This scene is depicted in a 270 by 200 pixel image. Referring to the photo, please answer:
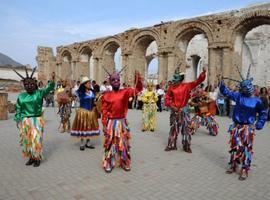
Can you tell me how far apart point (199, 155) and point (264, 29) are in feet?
73.3

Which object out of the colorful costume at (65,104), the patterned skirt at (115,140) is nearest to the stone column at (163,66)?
the colorful costume at (65,104)

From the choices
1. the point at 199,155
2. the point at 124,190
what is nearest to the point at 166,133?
the point at 199,155

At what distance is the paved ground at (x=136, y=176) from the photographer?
3.73 meters

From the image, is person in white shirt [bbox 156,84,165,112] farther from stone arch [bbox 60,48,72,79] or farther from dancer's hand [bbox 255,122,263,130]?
stone arch [bbox 60,48,72,79]

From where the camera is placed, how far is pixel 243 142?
4477 millimetres

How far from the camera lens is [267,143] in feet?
23.7

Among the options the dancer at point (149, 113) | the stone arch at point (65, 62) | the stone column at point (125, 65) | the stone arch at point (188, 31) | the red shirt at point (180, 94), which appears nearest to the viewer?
the red shirt at point (180, 94)

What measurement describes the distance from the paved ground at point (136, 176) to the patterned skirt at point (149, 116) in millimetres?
1872

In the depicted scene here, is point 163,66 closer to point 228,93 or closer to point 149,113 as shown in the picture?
point 149,113

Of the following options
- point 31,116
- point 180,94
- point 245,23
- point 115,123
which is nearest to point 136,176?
point 115,123

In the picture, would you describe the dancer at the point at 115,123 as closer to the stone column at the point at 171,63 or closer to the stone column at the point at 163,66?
the stone column at the point at 171,63

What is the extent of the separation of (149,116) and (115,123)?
414cm

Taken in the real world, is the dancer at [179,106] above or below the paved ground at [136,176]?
above

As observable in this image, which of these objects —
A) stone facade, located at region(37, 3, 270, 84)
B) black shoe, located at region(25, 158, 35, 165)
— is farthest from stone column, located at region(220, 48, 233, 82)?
black shoe, located at region(25, 158, 35, 165)
